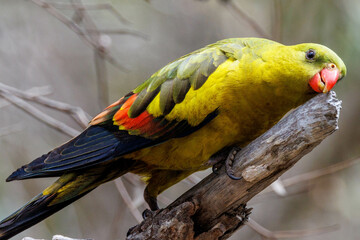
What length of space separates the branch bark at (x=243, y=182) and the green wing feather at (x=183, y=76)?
21.6 inches

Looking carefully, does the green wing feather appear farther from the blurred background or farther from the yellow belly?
the blurred background

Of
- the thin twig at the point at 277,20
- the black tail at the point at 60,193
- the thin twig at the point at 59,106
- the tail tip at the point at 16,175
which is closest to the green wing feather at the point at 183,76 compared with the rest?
the black tail at the point at 60,193

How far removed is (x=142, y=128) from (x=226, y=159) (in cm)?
60

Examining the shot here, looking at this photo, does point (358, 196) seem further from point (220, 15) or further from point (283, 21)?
point (220, 15)

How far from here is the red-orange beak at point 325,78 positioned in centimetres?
251

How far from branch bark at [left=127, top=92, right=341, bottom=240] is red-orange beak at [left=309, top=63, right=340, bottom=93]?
261 mm

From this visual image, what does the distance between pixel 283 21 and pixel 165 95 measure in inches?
91.6

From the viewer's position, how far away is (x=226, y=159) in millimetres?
2740

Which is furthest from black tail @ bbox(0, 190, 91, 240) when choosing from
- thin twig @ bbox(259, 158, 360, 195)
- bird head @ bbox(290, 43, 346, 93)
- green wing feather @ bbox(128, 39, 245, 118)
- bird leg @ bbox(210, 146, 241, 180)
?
thin twig @ bbox(259, 158, 360, 195)

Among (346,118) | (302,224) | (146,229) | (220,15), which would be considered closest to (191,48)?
(220,15)

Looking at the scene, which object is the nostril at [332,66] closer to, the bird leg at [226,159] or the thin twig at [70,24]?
the bird leg at [226,159]

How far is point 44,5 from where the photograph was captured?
3.56 meters

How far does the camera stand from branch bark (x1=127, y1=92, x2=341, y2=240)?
7.37 ft

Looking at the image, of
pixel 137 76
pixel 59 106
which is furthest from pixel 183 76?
pixel 137 76
